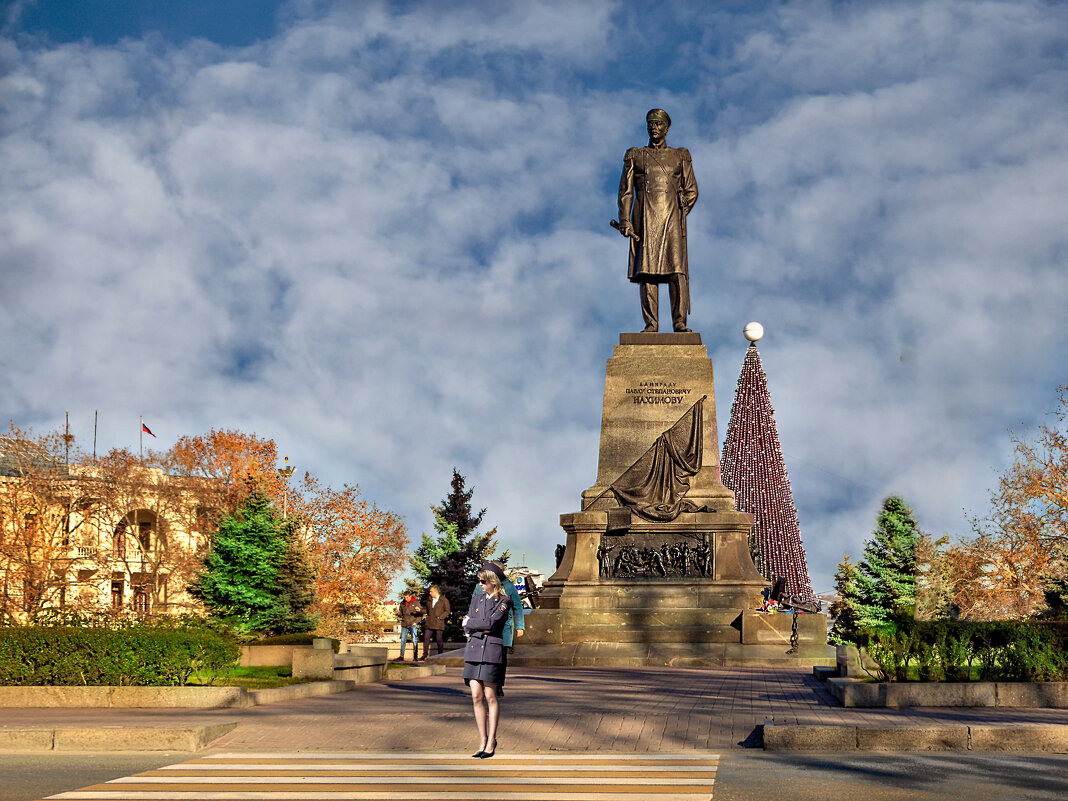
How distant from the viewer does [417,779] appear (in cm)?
1052

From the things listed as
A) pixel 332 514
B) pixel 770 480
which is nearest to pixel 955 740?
pixel 770 480

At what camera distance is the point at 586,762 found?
11414 millimetres

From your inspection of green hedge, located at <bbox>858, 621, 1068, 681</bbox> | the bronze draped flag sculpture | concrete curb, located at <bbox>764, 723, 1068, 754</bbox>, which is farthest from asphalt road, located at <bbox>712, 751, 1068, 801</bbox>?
the bronze draped flag sculpture

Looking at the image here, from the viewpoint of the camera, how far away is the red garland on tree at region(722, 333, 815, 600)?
203 ft

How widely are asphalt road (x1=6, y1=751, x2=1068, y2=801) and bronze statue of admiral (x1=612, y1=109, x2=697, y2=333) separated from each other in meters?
20.1

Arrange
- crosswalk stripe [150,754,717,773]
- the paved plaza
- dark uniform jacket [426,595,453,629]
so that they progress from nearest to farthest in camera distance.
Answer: the paved plaza < crosswalk stripe [150,754,717,773] < dark uniform jacket [426,595,453,629]

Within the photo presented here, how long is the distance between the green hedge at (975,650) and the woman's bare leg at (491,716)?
5894 mm

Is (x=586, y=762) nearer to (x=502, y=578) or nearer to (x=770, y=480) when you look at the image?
(x=502, y=578)

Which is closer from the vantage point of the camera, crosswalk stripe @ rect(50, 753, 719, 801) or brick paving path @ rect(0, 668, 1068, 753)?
crosswalk stripe @ rect(50, 753, 719, 801)

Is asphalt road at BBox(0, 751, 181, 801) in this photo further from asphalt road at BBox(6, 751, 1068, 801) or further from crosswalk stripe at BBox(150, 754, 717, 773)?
crosswalk stripe at BBox(150, 754, 717, 773)

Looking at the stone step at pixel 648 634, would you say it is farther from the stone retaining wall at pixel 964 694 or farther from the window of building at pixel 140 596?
the window of building at pixel 140 596

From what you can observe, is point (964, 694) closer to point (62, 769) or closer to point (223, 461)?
point (62, 769)

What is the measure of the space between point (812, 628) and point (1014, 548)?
2703cm

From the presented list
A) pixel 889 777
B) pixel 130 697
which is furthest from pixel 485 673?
pixel 130 697
